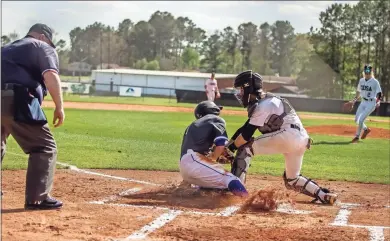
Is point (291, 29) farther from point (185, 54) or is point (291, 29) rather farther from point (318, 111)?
point (318, 111)

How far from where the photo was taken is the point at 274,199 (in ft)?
25.9

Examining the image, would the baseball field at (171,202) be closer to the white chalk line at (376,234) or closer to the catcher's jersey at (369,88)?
the white chalk line at (376,234)

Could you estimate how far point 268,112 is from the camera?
7.73m

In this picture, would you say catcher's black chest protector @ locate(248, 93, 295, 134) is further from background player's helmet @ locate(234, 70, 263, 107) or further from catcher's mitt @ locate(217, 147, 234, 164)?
catcher's mitt @ locate(217, 147, 234, 164)

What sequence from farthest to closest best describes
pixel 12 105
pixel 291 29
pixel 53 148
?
pixel 291 29 → pixel 53 148 → pixel 12 105

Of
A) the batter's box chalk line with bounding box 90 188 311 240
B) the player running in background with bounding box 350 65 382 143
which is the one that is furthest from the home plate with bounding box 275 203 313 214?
the player running in background with bounding box 350 65 382 143

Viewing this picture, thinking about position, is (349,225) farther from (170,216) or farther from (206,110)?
(206,110)

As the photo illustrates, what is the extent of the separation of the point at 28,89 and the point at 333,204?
14.6ft

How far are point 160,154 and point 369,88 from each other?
7.48 metres

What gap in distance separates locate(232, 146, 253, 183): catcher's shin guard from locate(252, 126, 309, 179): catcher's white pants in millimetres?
121

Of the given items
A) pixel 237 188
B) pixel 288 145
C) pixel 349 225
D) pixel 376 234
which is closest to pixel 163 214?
pixel 237 188

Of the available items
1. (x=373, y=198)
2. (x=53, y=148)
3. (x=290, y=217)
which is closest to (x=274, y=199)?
(x=290, y=217)

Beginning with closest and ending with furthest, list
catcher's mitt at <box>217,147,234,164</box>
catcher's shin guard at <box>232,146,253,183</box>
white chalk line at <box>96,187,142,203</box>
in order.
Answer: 1. white chalk line at <box>96,187,142,203</box>
2. catcher's mitt at <box>217,147,234,164</box>
3. catcher's shin guard at <box>232,146,253,183</box>

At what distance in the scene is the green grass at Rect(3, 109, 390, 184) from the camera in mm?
11594
